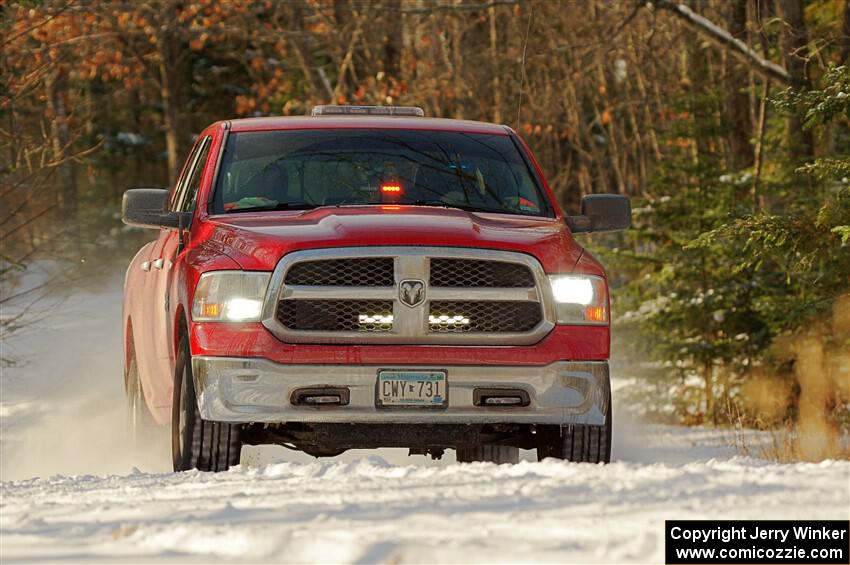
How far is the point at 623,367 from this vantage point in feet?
73.5

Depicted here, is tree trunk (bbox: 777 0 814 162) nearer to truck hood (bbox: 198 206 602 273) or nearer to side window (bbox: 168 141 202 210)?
side window (bbox: 168 141 202 210)

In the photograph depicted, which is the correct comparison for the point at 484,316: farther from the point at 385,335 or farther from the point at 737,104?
the point at 737,104

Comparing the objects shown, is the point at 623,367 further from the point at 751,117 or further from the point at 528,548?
the point at 528,548

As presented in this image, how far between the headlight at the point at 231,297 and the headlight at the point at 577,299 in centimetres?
134

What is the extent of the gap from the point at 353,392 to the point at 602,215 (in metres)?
2.09

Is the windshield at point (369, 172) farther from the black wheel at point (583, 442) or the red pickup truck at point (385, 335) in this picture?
the black wheel at point (583, 442)

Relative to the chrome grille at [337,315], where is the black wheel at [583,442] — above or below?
below

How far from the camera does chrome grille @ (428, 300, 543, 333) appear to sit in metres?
7.84

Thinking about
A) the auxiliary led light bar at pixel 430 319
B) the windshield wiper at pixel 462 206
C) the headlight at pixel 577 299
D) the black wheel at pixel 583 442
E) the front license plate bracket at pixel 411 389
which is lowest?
the black wheel at pixel 583 442

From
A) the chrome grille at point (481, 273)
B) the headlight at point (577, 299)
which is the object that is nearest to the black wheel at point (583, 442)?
the headlight at point (577, 299)

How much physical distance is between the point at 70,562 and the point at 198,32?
23.9 meters

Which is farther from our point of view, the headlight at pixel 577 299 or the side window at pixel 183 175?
the side window at pixel 183 175

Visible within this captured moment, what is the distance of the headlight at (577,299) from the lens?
7930mm

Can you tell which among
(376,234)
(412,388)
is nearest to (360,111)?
(376,234)
